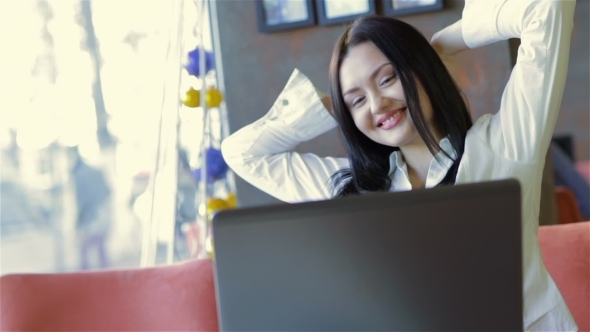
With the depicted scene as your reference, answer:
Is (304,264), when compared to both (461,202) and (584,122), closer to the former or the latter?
(461,202)

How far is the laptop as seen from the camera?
0.76 meters

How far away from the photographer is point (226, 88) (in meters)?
2.44

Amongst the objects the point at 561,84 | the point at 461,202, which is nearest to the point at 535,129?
the point at 561,84

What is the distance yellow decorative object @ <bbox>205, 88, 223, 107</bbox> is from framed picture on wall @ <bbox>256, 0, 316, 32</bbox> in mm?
262

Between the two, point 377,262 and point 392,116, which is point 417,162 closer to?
point 392,116

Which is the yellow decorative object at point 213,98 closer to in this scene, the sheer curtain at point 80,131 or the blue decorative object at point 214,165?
the blue decorative object at point 214,165

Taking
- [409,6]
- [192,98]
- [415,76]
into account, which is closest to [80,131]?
[192,98]

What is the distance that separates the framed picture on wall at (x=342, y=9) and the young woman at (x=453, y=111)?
2.52 ft

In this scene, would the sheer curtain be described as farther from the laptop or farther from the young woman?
the laptop

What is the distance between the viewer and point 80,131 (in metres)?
2.91

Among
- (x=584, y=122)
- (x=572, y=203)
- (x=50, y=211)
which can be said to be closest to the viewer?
(x=50, y=211)

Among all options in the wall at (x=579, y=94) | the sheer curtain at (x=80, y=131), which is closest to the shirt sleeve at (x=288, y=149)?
the sheer curtain at (x=80, y=131)

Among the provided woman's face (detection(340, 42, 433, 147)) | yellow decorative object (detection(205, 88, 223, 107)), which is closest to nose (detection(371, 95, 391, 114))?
woman's face (detection(340, 42, 433, 147))

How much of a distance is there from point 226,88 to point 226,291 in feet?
5.65
